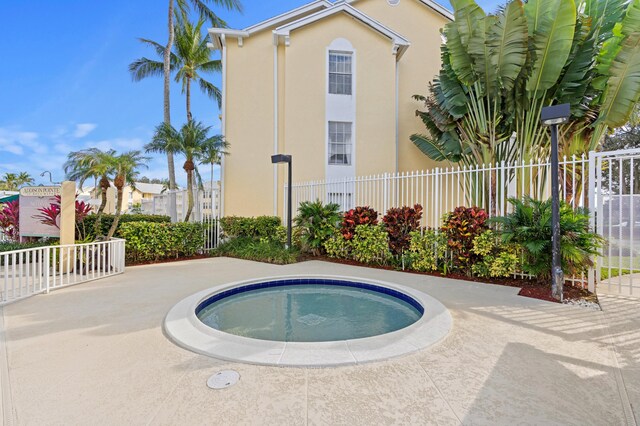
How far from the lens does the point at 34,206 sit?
8406mm

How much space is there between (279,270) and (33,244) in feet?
26.6

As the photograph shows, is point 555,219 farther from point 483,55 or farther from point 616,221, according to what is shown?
point 483,55

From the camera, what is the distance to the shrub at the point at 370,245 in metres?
8.50

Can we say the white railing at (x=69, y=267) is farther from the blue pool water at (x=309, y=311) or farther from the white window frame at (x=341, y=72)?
the white window frame at (x=341, y=72)

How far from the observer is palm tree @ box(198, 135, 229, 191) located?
11.3 m

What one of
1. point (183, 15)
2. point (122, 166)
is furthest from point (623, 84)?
point (183, 15)

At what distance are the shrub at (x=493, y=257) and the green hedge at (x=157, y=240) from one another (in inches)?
341

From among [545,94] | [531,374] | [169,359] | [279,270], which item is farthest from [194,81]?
[531,374]

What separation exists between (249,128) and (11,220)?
8.97 meters

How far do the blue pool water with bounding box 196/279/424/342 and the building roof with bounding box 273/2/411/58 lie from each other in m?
10.1

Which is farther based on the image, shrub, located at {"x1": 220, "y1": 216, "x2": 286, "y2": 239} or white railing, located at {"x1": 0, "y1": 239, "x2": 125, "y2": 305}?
shrub, located at {"x1": 220, "y1": 216, "x2": 286, "y2": 239}

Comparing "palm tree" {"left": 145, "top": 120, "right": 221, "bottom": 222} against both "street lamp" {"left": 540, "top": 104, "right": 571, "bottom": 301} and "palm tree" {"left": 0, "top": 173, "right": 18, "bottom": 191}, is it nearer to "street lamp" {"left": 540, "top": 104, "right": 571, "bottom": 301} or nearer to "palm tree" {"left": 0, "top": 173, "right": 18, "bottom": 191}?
"street lamp" {"left": 540, "top": 104, "right": 571, "bottom": 301}

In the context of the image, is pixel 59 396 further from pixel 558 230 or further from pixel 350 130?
pixel 350 130

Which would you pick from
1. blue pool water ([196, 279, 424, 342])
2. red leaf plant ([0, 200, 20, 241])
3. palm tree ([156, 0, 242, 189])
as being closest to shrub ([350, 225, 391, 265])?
blue pool water ([196, 279, 424, 342])
